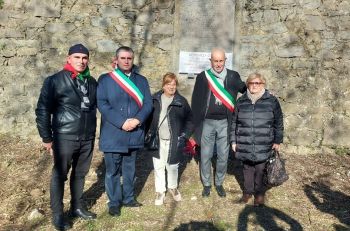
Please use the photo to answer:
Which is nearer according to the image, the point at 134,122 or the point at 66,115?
the point at 66,115

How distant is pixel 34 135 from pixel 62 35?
72.3 inches

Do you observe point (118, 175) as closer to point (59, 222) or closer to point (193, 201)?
point (59, 222)

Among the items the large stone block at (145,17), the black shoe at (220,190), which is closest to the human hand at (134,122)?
the black shoe at (220,190)

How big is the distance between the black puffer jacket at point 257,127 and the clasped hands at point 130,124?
1.25 meters

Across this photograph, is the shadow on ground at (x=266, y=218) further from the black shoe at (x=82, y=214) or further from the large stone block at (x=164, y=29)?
the large stone block at (x=164, y=29)

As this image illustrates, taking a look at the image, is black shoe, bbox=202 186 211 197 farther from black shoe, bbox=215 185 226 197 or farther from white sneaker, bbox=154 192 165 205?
white sneaker, bbox=154 192 165 205

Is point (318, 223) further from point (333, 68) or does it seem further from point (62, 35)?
point (62, 35)

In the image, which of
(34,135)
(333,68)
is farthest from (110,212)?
(333,68)

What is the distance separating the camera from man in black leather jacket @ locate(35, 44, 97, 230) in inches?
147

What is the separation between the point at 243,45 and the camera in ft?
20.9

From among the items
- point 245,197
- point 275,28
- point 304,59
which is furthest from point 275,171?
point 275,28

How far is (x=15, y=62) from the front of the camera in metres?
6.49

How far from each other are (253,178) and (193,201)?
820 millimetres

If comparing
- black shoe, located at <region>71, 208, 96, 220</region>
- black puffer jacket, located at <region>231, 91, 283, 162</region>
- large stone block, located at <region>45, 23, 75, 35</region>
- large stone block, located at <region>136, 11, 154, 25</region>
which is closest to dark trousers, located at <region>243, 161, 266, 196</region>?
black puffer jacket, located at <region>231, 91, 283, 162</region>
